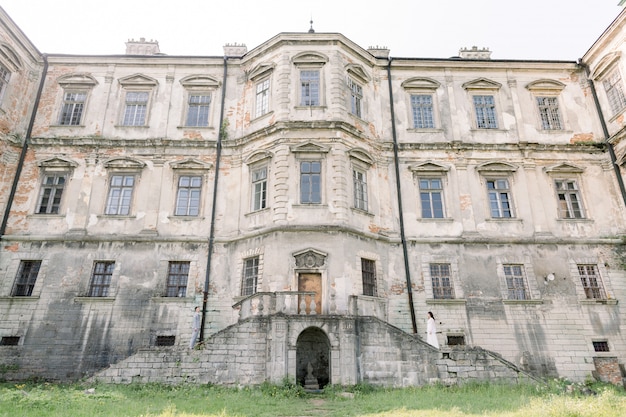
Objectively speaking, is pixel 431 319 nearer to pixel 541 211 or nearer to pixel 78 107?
pixel 541 211

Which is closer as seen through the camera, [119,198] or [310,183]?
[310,183]

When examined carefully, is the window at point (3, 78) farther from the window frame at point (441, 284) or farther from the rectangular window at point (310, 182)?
the window frame at point (441, 284)

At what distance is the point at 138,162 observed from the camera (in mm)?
18750

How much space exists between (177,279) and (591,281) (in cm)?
1751

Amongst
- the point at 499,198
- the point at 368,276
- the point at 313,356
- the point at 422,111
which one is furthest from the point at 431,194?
the point at 313,356

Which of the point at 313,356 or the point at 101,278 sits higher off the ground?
the point at 101,278

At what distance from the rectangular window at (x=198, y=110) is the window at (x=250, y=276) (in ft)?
24.1

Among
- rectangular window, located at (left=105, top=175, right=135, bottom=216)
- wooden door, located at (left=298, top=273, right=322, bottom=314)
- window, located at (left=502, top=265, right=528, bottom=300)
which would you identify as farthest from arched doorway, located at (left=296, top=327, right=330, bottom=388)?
rectangular window, located at (left=105, top=175, right=135, bottom=216)

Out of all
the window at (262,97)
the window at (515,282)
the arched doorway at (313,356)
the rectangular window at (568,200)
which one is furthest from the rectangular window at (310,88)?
the rectangular window at (568,200)

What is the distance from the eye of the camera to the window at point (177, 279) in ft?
55.7

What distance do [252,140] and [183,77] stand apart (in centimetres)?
546

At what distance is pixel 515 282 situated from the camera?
688 inches

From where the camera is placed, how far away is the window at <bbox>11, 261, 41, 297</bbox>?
16.7 m

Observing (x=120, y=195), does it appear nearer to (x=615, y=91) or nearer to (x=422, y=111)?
(x=422, y=111)
